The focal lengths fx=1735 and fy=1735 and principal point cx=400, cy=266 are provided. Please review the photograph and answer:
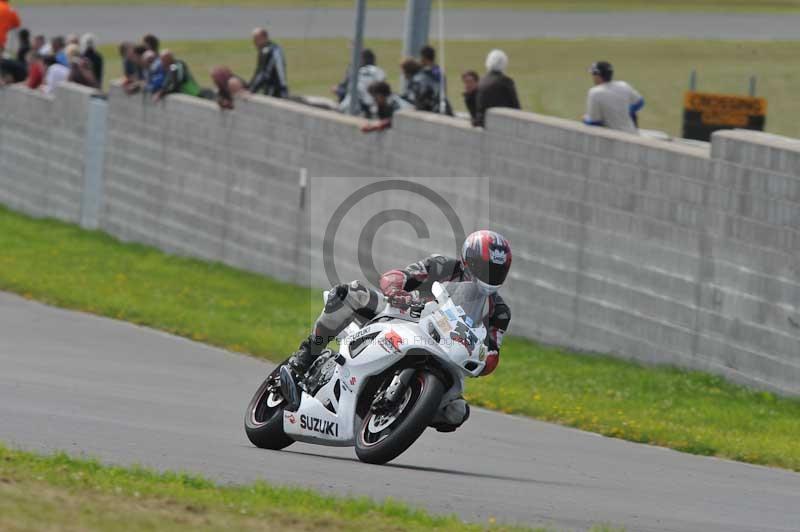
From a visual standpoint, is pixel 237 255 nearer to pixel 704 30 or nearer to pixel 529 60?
pixel 529 60

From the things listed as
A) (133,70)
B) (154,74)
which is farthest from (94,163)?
(154,74)

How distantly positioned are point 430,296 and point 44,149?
2011 cm

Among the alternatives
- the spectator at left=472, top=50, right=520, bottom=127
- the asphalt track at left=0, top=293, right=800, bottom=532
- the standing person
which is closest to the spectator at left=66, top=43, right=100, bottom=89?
the standing person

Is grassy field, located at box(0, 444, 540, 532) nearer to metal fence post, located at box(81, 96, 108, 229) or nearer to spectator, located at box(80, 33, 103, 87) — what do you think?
metal fence post, located at box(81, 96, 108, 229)

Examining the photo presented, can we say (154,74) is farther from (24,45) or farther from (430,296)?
(430,296)

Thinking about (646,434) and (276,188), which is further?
(276,188)

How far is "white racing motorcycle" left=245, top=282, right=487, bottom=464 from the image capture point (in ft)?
32.6

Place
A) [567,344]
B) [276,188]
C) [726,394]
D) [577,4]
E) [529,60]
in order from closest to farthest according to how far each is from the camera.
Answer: [726,394] < [567,344] < [276,188] < [529,60] < [577,4]

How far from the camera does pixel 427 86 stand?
2130 centimetres

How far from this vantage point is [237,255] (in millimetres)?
24547

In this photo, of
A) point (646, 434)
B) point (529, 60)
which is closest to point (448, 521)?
point (646, 434)

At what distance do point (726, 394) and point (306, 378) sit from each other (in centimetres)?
595

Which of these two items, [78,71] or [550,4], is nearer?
[78,71]

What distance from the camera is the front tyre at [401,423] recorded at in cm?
976
